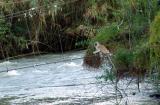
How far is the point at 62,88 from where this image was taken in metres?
10.1

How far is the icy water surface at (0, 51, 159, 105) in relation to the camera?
27.5 ft

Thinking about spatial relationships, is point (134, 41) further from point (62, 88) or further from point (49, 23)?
point (49, 23)

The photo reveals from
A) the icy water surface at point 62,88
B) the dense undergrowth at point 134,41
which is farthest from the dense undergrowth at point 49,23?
the dense undergrowth at point 134,41

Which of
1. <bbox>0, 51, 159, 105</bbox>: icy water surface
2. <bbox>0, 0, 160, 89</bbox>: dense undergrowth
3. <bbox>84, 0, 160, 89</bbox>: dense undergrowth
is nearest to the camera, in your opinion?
<bbox>84, 0, 160, 89</bbox>: dense undergrowth

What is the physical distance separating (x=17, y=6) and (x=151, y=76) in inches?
375

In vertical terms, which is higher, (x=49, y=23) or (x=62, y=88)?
(x=62, y=88)

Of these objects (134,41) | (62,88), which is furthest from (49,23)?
(134,41)

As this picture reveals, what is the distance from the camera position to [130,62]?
727 centimetres

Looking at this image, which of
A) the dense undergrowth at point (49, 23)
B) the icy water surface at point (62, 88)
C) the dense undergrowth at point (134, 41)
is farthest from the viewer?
the dense undergrowth at point (49, 23)

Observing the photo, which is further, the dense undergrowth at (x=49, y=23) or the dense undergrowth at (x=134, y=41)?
the dense undergrowth at (x=49, y=23)

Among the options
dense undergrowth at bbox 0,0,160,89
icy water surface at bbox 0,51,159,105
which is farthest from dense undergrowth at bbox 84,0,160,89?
dense undergrowth at bbox 0,0,160,89

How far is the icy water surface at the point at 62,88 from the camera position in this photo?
8.38 m

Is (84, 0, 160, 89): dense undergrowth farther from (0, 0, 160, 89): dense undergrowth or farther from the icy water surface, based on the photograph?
(0, 0, 160, 89): dense undergrowth

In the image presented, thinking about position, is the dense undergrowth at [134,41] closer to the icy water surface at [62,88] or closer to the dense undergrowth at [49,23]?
the icy water surface at [62,88]
